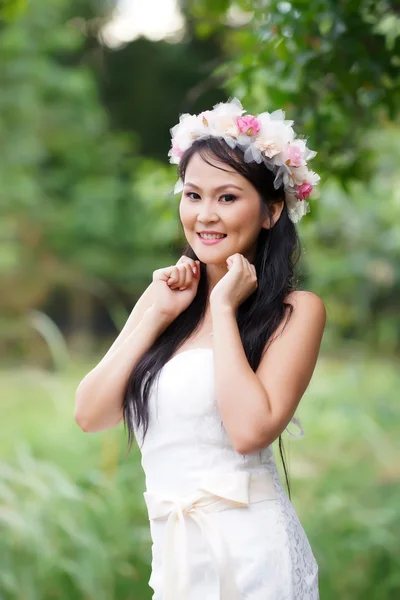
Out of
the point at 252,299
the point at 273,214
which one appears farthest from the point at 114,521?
the point at 273,214

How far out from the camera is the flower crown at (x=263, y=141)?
2205 mm

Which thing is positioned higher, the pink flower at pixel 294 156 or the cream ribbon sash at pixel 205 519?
the pink flower at pixel 294 156

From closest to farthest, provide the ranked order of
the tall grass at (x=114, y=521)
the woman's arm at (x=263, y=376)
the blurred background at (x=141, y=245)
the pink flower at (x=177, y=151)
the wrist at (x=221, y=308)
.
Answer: the woman's arm at (x=263, y=376) < the wrist at (x=221, y=308) < the pink flower at (x=177, y=151) < the blurred background at (x=141, y=245) < the tall grass at (x=114, y=521)

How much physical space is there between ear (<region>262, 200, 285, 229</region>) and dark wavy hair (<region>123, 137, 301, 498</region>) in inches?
0.4

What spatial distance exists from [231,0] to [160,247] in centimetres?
1266

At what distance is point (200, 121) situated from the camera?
227 centimetres

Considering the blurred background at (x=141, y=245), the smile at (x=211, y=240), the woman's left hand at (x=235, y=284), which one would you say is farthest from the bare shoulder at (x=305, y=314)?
the blurred background at (x=141, y=245)

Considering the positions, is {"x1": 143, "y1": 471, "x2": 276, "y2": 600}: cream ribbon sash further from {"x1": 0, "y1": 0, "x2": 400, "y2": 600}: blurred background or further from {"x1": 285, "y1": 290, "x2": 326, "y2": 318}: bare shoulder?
{"x1": 0, "y1": 0, "x2": 400, "y2": 600}: blurred background

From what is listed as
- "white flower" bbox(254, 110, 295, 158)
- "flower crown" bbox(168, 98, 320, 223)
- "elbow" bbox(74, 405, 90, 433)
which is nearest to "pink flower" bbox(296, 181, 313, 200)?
"flower crown" bbox(168, 98, 320, 223)

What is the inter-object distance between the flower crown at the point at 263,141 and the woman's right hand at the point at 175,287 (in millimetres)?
284

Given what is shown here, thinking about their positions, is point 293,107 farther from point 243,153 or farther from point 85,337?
point 85,337

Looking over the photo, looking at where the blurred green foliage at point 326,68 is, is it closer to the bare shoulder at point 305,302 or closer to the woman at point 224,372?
the woman at point 224,372

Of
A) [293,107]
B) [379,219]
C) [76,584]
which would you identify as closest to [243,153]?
[293,107]

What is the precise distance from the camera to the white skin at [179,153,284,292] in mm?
2156
